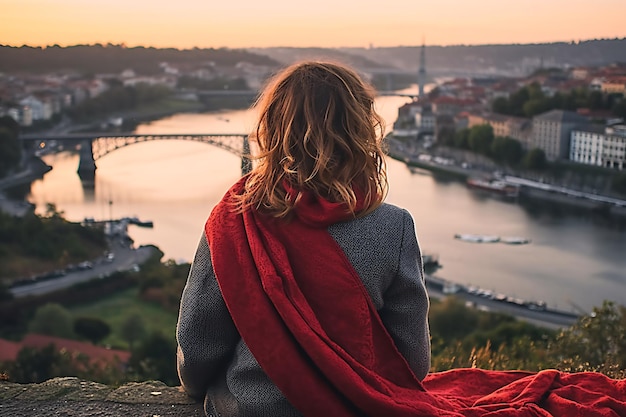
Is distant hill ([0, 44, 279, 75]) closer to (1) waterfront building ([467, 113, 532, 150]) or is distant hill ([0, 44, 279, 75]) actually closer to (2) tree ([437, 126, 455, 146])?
(2) tree ([437, 126, 455, 146])

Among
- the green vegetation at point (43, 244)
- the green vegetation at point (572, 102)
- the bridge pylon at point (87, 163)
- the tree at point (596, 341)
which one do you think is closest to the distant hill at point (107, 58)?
the bridge pylon at point (87, 163)

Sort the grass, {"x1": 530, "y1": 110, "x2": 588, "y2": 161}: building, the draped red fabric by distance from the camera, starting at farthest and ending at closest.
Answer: {"x1": 530, "y1": 110, "x2": 588, "y2": 161}: building < the grass < the draped red fabric

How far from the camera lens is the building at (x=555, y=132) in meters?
12.9

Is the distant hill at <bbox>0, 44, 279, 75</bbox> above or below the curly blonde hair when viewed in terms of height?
below

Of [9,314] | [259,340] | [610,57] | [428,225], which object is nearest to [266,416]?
[259,340]

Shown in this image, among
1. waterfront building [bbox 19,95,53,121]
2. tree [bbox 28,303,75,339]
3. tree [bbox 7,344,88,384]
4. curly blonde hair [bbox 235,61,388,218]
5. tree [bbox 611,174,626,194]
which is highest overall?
curly blonde hair [bbox 235,61,388,218]

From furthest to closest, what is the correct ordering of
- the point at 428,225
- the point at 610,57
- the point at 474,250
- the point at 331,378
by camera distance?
the point at 610,57 < the point at 428,225 < the point at 474,250 < the point at 331,378

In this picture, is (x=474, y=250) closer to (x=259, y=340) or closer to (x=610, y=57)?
(x=259, y=340)

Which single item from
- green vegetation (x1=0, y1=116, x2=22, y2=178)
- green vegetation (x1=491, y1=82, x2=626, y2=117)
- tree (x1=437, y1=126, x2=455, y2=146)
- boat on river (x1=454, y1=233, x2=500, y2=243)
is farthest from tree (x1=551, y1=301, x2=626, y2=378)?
green vegetation (x1=491, y1=82, x2=626, y2=117)

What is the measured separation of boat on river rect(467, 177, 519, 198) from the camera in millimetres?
10521

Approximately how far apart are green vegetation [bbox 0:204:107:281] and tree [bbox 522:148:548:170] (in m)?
7.02

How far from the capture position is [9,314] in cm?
513

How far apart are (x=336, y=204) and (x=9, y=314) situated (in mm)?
4957

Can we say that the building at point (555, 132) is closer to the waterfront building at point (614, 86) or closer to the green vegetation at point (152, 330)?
the waterfront building at point (614, 86)
